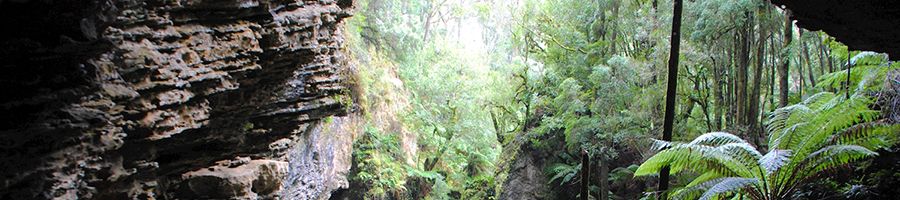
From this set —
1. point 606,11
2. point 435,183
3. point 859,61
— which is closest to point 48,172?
point 859,61

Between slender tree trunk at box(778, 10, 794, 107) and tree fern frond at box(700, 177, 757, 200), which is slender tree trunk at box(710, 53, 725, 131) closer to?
slender tree trunk at box(778, 10, 794, 107)

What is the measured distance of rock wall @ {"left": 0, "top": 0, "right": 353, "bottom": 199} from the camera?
3574 mm

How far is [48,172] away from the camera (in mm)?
3607

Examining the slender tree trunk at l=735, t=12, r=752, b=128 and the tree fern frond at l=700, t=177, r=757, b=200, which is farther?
the slender tree trunk at l=735, t=12, r=752, b=128

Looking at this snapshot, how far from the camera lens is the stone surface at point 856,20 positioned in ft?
13.0

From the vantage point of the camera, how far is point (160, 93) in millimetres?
4586

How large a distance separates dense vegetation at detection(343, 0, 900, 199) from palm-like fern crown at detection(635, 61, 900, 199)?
0.07 ft

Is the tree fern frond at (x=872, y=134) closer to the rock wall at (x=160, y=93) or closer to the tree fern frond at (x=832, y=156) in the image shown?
the tree fern frond at (x=832, y=156)

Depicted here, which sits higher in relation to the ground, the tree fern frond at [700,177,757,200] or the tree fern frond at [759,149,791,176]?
the tree fern frond at [759,149,791,176]

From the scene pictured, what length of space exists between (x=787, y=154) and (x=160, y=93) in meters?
6.25

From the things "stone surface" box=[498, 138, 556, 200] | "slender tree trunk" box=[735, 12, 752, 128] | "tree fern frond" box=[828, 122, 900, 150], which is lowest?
"stone surface" box=[498, 138, 556, 200]

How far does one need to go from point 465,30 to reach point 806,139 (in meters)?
28.1

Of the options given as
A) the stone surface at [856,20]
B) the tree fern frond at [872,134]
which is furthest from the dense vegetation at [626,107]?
the stone surface at [856,20]

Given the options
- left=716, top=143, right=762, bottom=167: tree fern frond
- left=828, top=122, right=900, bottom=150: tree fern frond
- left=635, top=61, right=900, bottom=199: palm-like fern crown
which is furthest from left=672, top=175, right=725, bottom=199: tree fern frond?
left=828, top=122, right=900, bottom=150: tree fern frond
